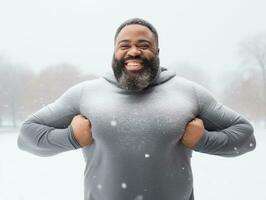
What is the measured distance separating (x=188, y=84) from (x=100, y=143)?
0.27 metres

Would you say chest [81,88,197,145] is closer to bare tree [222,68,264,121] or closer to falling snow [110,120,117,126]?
falling snow [110,120,117,126]

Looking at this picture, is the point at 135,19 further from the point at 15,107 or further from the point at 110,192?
the point at 15,107

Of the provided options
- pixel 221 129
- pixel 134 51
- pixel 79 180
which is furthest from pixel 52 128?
pixel 79 180

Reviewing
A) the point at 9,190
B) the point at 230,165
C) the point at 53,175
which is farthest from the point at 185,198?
the point at 230,165

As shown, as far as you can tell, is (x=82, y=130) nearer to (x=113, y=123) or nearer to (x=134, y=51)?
(x=113, y=123)

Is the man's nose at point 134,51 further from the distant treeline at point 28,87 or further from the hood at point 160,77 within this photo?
the distant treeline at point 28,87

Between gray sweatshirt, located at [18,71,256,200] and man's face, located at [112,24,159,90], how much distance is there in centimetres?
3

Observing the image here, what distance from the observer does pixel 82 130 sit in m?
1.06

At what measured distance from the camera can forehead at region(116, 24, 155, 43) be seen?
3.46ft

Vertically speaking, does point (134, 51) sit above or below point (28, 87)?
above

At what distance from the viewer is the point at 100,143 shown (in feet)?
3.45

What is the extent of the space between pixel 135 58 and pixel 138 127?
164 mm

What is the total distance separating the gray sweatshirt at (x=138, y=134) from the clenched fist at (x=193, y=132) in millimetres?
16

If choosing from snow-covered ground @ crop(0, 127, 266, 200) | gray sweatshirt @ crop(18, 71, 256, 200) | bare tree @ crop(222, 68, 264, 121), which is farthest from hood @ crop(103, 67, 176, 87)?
bare tree @ crop(222, 68, 264, 121)
